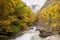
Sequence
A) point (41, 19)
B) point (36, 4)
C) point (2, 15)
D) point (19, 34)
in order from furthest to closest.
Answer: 1. point (36, 4)
2. point (41, 19)
3. point (19, 34)
4. point (2, 15)

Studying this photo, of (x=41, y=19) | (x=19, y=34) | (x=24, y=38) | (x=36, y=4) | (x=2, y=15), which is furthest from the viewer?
(x=36, y=4)

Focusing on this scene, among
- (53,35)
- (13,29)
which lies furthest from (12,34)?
(53,35)

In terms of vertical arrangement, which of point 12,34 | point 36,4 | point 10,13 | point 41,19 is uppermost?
point 36,4

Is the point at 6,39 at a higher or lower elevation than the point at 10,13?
lower

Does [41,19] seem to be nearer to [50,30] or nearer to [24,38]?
[50,30]

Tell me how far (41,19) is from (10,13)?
86.8 ft

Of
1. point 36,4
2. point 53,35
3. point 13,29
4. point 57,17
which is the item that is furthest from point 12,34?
point 36,4

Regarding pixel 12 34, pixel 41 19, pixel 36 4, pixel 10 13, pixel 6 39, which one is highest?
pixel 36 4

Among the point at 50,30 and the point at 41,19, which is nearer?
the point at 50,30

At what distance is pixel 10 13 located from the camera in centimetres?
3325

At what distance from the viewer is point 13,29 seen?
32.9 metres

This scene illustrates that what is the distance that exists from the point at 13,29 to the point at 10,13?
238 cm

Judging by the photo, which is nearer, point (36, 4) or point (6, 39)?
point (6, 39)

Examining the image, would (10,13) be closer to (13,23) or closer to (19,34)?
(13,23)
